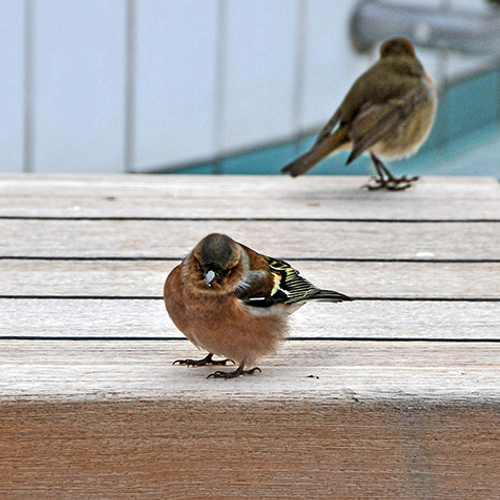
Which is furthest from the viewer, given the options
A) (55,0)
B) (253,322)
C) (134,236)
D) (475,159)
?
(475,159)

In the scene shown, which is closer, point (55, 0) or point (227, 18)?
point (55, 0)

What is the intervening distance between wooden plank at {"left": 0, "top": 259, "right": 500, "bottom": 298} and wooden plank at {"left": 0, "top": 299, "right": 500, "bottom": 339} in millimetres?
63

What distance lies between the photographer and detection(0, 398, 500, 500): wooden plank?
52.6 inches

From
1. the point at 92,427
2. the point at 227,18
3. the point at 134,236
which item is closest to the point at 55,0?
the point at 227,18

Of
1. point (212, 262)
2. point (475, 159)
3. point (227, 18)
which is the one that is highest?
point (227, 18)

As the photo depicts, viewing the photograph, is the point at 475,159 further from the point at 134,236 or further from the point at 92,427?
the point at 92,427

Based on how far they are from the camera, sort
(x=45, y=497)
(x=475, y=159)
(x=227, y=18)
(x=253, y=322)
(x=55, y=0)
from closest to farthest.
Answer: (x=45, y=497) < (x=253, y=322) < (x=55, y=0) < (x=227, y=18) < (x=475, y=159)

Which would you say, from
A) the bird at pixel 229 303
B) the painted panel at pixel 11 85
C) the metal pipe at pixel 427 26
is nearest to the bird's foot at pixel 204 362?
the bird at pixel 229 303

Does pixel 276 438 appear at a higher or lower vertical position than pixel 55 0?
lower

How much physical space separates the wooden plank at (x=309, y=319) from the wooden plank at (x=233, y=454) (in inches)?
12.2

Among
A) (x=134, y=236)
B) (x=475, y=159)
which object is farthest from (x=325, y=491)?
(x=475, y=159)

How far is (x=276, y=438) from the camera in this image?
4.43ft

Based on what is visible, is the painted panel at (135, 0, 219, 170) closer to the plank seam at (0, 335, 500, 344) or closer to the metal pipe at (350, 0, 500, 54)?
the metal pipe at (350, 0, 500, 54)

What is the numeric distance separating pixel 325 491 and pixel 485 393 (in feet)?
0.81
